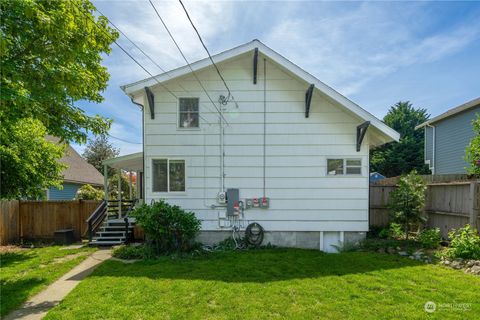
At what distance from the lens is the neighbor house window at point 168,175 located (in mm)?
8484

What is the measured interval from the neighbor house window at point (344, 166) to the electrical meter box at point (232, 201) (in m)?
2.78

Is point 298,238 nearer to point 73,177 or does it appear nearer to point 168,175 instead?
point 168,175

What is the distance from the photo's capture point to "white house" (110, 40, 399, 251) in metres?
8.31

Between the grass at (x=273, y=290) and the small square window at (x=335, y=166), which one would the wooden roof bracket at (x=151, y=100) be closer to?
the grass at (x=273, y=290)

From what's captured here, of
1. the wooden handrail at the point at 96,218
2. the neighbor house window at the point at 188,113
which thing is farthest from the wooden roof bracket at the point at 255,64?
the wooden handrail at the point at 96,218

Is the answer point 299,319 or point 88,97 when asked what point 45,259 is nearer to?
point 88,97

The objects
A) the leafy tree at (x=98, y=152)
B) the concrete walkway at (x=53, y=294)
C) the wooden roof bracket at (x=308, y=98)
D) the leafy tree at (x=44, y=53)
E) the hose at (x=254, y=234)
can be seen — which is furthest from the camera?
the leafy tree at (x=98, y=152)

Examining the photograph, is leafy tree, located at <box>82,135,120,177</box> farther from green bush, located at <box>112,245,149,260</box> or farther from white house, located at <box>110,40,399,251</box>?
green bush, located at <box>112,245,149,260</box>

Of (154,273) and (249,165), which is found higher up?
(249,165)

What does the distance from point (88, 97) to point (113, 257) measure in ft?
13.6

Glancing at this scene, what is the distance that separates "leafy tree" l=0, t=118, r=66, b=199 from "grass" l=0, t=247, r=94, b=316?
1.93 m

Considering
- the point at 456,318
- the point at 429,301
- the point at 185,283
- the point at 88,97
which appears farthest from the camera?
the point at 88,97

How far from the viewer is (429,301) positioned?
438 cm

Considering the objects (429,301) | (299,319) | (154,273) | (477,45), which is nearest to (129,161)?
(154,273)
